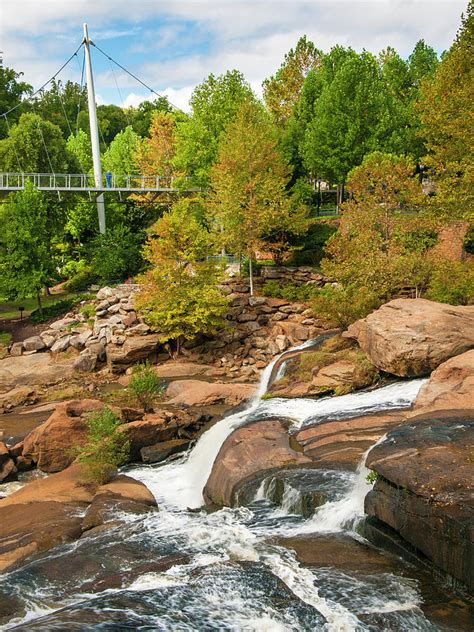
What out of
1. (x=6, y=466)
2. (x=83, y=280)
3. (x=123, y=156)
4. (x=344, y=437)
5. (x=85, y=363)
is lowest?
(x=6, y=466)

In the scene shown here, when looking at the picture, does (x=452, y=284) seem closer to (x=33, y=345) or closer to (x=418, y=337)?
(x=418, y=337)

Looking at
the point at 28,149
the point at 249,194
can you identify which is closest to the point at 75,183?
the point at 28,149

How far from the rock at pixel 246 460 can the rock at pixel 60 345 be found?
625 inches

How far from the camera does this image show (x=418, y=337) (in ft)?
58.4

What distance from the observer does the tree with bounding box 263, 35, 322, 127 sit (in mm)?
49344

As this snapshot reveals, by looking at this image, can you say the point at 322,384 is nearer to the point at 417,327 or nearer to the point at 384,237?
the point at 417,327

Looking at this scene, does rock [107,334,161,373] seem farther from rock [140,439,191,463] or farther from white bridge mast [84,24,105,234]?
white bridge mast [84,24,105,234]

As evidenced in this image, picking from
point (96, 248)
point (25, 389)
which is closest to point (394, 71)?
point (96, 248)

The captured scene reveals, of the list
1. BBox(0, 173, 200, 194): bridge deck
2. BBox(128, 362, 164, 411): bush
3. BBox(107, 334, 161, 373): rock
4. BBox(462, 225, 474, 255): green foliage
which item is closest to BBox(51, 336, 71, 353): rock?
BBox(107, 334, 161, 373): rock

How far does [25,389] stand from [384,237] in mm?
17535

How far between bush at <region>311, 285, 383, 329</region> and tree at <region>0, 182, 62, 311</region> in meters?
17.4

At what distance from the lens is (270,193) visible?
104 ft

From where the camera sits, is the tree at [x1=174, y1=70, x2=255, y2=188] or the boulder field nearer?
the boulder field

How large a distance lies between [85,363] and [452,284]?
55.5ft
